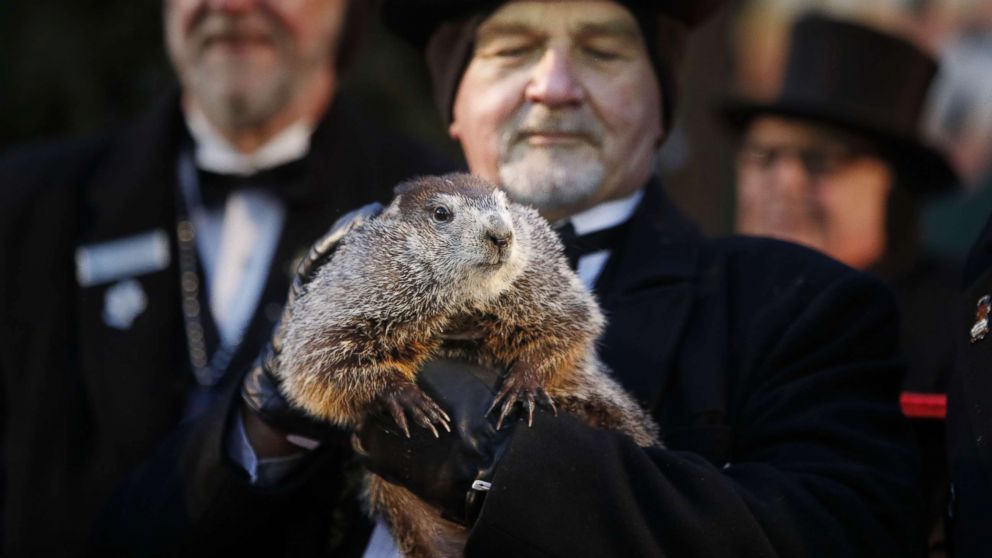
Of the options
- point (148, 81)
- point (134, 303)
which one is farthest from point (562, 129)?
point (148, 81)

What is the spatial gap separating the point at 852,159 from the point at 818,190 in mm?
267

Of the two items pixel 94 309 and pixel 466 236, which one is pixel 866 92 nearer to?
pixel 94 309

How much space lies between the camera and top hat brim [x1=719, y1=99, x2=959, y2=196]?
227 inches

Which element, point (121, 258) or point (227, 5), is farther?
point (227, 5)

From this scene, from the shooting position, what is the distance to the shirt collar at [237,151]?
15.7 feet

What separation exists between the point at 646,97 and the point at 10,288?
2.44 meters

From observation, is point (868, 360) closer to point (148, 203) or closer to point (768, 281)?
point (768, 281)

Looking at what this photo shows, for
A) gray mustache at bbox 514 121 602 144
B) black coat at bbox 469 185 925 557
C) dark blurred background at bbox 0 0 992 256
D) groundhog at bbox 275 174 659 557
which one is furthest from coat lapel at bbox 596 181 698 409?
dark blurred background at bbox 0 0 992 256

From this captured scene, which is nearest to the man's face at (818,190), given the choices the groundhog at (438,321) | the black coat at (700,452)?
the black coat at (700,452)

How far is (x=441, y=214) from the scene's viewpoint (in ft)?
9.02

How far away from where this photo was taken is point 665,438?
299 centimetres

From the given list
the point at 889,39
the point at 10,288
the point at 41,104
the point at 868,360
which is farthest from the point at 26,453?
the point at 889,39

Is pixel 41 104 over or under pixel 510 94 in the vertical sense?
under

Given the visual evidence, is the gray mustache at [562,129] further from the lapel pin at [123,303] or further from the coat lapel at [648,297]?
the lapel pin at [123,303]
